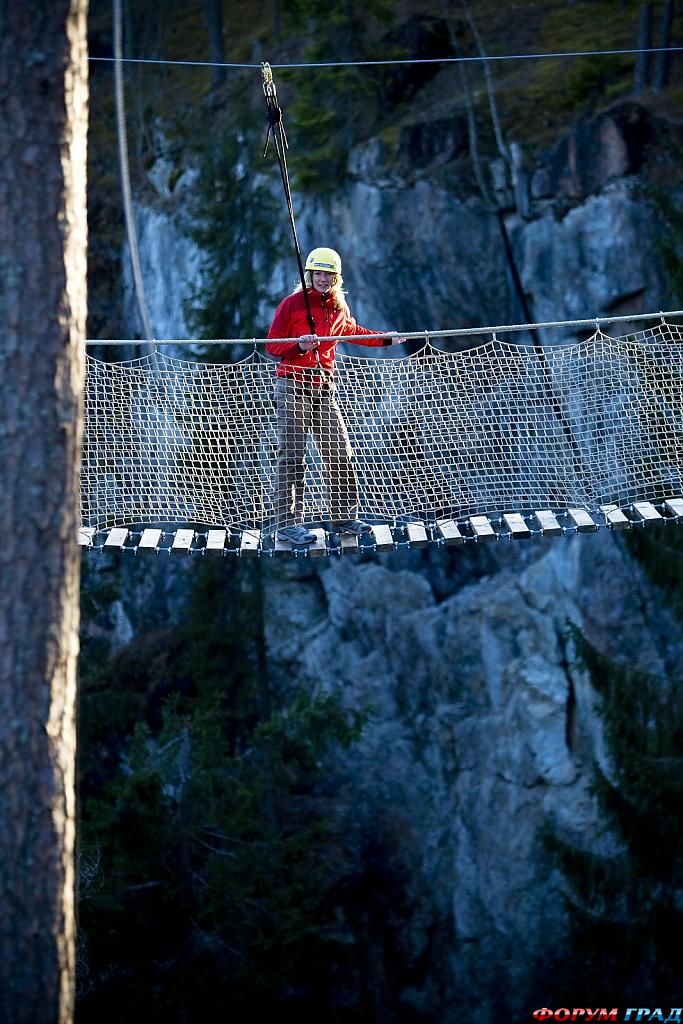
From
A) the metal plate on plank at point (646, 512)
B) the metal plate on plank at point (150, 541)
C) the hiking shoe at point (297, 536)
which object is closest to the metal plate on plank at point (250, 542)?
the hiking shoe at point (297, 536)

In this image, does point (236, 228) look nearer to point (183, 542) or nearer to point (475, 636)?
point (475, 636)

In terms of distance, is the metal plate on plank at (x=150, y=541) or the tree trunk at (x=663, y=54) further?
the tree trunk at (x=663, y=54)

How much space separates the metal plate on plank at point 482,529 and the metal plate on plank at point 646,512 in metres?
0.63

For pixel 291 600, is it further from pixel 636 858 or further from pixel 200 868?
pixel 636 858

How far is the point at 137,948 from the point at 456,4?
352 inches

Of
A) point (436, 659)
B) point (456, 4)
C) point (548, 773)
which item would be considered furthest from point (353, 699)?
point (456, 4)

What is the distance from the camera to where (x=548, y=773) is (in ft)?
41.0

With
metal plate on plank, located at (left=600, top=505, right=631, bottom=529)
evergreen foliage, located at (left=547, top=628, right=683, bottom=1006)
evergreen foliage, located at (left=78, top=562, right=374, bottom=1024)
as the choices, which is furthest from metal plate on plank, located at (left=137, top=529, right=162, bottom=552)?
evergreen foliage, located at (left=78, top=562, right=374, bottom=1024)

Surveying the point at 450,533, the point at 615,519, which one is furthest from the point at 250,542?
the point at 615,519

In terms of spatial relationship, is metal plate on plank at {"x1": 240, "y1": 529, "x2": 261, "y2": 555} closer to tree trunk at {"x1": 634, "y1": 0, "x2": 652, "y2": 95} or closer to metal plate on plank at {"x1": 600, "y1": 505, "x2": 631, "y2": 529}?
metal plate on plank at {"x1": 600, "y1": 505, "x2": 631, "y2": 529}

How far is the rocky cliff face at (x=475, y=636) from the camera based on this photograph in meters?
11.6

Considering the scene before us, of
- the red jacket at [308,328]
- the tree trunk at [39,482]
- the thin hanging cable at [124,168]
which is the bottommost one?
the tree trunk at [39,482]

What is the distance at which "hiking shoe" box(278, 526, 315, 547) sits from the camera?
569 cm

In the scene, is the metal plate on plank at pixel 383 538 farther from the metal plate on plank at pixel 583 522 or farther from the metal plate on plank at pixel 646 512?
the metal plate on plank at pixel 646 512
